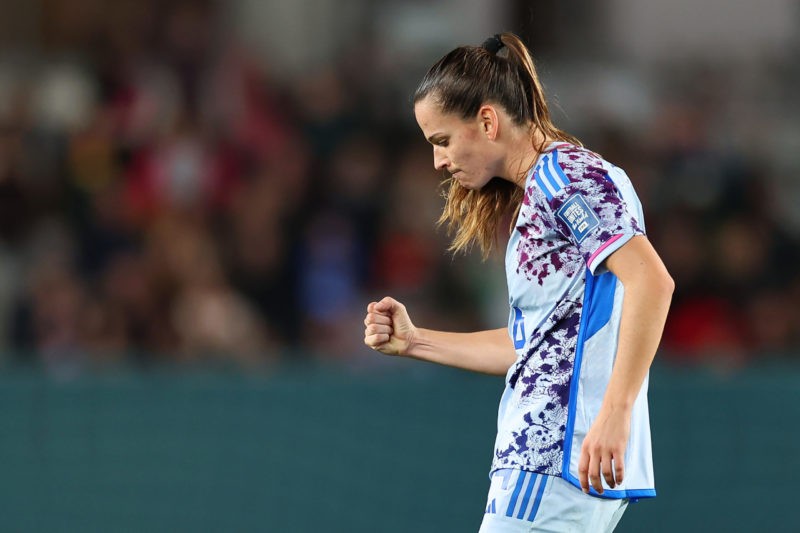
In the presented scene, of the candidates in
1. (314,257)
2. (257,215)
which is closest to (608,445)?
(314,257)

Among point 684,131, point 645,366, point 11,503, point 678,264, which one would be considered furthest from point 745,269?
point 645,366

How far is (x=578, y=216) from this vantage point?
2.78 meters

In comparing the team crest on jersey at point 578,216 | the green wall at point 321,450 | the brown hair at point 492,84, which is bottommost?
the green wall at point 321,450

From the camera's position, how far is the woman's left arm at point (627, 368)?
8.62 ft

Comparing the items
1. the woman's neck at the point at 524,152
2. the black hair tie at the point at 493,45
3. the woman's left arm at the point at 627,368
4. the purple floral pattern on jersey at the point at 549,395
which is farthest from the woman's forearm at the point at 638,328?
the black hair tie at the point at 493,45

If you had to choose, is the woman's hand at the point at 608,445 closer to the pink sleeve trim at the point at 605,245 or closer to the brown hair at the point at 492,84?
the pink sleeve trim at the point at 605,245

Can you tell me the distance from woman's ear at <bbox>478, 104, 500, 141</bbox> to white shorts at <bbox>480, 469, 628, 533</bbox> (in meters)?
0.82

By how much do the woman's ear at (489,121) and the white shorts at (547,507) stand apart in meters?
0.82

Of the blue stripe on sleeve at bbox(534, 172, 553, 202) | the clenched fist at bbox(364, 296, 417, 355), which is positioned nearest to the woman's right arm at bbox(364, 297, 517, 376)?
the clenched fist at bbox(364, 296, 417, 355)

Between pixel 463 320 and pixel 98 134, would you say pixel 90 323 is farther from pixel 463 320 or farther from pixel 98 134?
pixel 463 320

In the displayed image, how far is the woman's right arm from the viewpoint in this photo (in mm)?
3295

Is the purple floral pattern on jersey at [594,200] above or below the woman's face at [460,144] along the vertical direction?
below

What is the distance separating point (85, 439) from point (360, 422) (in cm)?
139

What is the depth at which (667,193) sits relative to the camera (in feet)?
25.0
